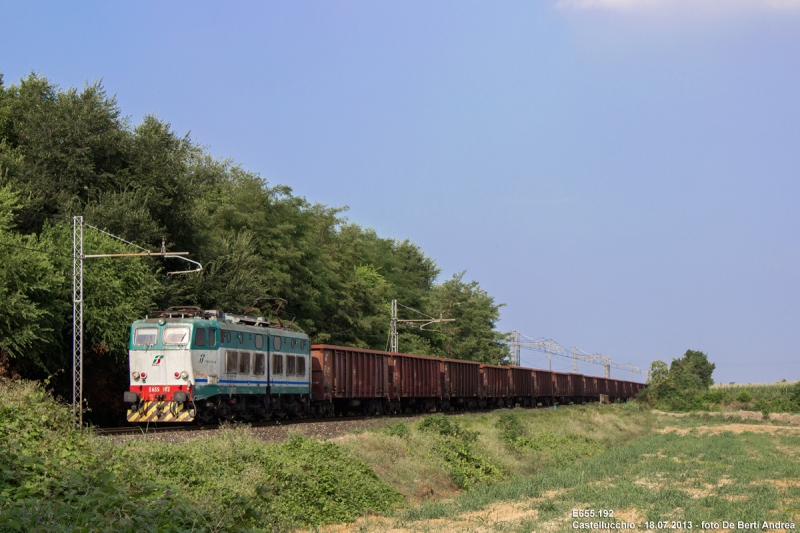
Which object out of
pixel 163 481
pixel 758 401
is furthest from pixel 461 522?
pixel 758 401

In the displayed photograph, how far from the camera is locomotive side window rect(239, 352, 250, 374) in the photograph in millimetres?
26030

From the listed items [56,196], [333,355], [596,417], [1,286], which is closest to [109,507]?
[1,286]

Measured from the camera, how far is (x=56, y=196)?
3603 cm

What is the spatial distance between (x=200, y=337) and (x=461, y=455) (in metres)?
8.30

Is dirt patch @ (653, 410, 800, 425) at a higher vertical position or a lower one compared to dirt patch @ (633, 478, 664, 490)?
lower

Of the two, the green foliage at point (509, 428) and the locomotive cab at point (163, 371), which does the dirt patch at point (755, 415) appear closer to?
the green foliage at point (509, 428)

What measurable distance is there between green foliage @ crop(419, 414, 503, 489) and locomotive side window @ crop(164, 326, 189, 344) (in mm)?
7332

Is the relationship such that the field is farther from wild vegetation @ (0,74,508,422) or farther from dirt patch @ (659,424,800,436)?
dirt patch @ (659,424,800,436)

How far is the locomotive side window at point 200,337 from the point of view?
24.2 m

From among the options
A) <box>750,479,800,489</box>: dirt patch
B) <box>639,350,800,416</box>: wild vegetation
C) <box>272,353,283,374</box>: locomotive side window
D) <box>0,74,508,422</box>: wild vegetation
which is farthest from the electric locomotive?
<box>639,350,800,416</box>: wild vegetation

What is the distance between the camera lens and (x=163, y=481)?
12180 mm

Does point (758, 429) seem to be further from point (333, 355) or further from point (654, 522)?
point (654, 522)

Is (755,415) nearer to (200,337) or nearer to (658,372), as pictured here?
(658,372)

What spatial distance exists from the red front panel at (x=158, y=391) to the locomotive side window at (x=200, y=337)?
129 cm
